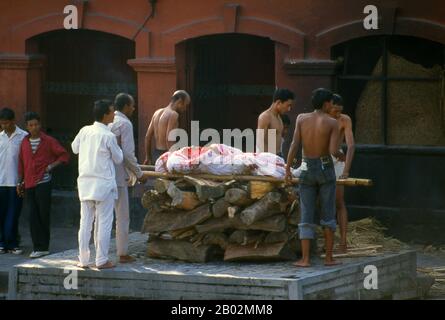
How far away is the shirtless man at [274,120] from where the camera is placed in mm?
14031

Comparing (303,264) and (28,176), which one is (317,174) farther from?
(28,176)

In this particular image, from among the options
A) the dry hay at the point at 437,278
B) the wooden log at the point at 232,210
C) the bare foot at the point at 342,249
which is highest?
the wooden log at the point at 232,210

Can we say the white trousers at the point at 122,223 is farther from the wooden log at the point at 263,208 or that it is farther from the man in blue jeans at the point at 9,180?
the man in blue jeans at the point at 9,180

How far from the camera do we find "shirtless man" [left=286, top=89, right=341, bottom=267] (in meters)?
12.5

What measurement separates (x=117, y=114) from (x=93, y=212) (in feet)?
3.76

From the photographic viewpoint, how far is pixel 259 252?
12672 mm

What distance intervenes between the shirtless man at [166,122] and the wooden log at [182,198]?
264cm

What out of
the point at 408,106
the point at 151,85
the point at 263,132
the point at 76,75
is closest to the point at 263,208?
the point at 263,132

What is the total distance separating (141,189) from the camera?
17828mm

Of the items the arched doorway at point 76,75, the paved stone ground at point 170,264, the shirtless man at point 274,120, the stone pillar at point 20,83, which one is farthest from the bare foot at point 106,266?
the stone pillar at point 20,83

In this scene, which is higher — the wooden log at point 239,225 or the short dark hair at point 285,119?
the short dark hair at point 285,119

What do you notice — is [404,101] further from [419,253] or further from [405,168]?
[419,253]

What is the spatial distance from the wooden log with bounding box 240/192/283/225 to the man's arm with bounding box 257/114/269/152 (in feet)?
5.24
